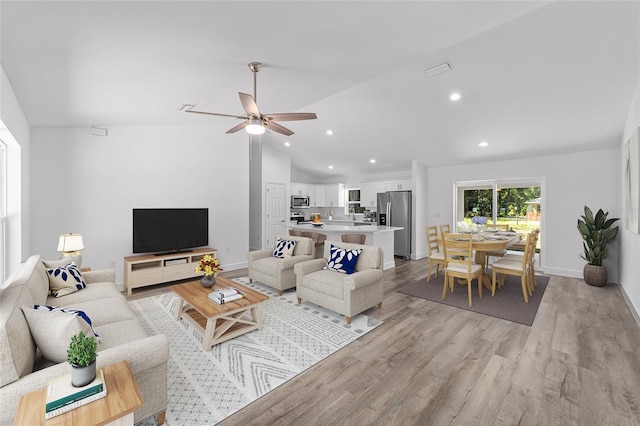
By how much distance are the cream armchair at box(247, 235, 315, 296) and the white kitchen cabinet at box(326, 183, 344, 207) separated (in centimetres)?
482

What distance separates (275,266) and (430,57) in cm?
346

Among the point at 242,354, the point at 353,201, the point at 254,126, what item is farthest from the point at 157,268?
the point at 353,201

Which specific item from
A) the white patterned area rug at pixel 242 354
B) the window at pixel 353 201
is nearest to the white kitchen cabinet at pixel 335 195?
the window at pixel 353 201

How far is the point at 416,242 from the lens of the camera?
7047 millimetres

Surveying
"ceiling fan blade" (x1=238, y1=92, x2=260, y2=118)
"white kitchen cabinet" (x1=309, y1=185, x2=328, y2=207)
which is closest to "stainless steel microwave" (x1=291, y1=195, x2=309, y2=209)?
"white kitchen cabinet" (x1=309, y1=185, x2=328, y2=207)

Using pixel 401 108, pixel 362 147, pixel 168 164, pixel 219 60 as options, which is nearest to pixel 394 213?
pixel 362 147

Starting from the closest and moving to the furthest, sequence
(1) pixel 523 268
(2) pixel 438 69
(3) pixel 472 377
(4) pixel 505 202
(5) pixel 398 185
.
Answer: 1. (3) pixel 472 377
2. (2) pixel 438 69
3. (1) pixel 523 268
4. (4) pixel 505 202
5. (5) pixel 398 185

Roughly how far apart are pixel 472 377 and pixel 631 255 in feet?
11.4

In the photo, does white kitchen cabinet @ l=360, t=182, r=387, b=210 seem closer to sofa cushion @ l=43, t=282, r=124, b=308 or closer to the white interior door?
the white interior door

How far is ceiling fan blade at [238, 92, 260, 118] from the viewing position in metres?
2.45

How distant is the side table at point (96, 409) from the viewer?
46.6 inches

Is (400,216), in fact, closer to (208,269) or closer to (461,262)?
(461,262)

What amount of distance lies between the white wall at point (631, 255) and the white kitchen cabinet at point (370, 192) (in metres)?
4.89

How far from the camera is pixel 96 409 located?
126cm
